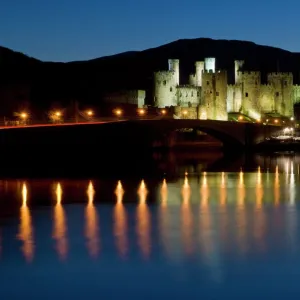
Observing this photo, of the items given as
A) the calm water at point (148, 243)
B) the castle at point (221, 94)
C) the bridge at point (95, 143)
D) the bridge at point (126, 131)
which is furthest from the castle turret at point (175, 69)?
the calm water at point (148, 243)

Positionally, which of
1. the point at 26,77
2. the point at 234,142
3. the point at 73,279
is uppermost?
the point at 26,77

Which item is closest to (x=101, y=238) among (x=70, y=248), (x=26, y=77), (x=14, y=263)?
(x=70, y=248)

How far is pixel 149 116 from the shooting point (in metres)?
53.0

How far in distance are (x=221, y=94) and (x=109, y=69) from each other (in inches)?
2752

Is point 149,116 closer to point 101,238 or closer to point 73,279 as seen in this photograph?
point 101,238

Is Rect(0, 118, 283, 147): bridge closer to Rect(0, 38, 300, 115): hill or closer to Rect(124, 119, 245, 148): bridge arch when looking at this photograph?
Rect(124, 119, 245, 148): bridge arch

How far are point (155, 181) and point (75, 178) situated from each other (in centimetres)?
322

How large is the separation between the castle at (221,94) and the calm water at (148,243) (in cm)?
3284

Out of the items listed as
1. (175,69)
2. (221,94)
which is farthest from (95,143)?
(175,69)

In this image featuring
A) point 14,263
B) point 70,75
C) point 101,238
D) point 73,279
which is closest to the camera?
point 73,279

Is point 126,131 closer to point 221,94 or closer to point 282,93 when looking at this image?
point 221,94

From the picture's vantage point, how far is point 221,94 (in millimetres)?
57812

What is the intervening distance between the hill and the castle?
11037 mm

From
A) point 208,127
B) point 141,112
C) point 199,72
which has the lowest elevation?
point 208,127
